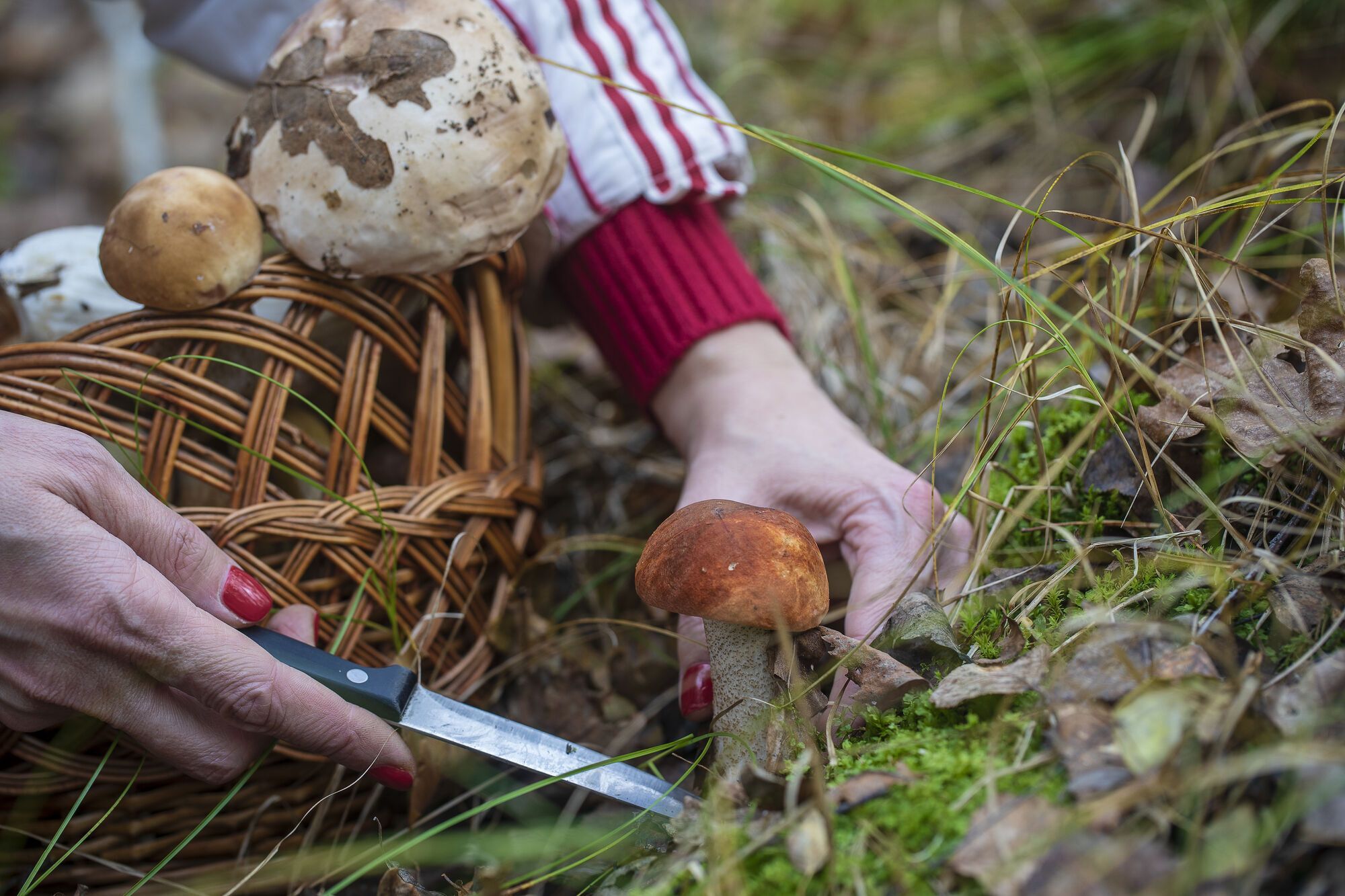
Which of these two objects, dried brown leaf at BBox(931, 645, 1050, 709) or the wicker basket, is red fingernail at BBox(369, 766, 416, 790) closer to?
the wicker basket

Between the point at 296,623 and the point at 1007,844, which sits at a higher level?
the point at 296,623

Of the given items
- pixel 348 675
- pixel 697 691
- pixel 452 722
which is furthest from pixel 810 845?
pixel 348 675

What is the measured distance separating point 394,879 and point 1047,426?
4.00 ft

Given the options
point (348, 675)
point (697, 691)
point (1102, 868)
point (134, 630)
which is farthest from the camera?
point (697, 691)

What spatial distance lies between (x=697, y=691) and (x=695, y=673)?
0.03 m

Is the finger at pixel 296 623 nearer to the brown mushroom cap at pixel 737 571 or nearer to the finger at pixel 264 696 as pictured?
the finger at pixel 264 696

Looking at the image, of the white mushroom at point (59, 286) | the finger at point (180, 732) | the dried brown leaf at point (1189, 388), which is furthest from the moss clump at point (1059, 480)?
the white mushroom at point (59, 286)

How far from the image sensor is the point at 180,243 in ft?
3.89

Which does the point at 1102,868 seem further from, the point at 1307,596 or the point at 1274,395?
the point at 1274,395

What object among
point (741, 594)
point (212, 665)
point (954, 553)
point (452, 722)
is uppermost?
point (212, 665)

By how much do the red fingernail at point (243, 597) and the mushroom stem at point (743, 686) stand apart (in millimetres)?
628

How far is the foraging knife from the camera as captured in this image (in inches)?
44.8

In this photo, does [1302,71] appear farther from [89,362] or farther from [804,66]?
[89,362]

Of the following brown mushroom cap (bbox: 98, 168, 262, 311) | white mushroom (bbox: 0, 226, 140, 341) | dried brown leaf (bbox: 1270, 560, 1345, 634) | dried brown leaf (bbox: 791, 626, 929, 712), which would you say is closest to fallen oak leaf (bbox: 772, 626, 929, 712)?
dried brown leaf (bbox: 791, 626, 929, 712)
